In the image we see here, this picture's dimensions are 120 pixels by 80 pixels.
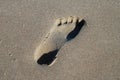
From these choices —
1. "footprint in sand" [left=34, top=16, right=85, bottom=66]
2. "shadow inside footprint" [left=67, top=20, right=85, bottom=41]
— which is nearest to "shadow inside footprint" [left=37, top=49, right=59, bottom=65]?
"footprint in sand" [left=34, top=16, right=85, bottom=66]

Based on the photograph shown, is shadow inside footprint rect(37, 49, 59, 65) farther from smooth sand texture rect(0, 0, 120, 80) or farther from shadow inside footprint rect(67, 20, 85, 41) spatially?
shadow inside footprint rect(67, 20, 85, 41)

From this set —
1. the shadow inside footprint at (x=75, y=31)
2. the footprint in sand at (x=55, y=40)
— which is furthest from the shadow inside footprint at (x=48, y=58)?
the shadow inside footprint at (x=75, y=31)

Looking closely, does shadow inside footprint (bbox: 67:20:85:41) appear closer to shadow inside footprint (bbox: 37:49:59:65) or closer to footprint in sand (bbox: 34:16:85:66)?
footprint in sand (bbox: 34:16:85:66)

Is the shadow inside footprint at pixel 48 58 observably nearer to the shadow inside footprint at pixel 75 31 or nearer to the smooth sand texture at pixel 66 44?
the smooth sand texture at pixel 66 44

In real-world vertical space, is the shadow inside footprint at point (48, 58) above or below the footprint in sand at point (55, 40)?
below

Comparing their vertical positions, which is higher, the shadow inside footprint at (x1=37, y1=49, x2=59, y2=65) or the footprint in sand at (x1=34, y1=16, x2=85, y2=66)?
the footprint in sand at (x1=34, y1=16, x2=85, y2=66)

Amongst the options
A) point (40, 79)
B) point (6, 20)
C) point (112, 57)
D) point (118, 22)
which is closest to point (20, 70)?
point (40, 79)

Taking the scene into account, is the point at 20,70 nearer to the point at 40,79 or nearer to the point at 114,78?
the point at 40,79
